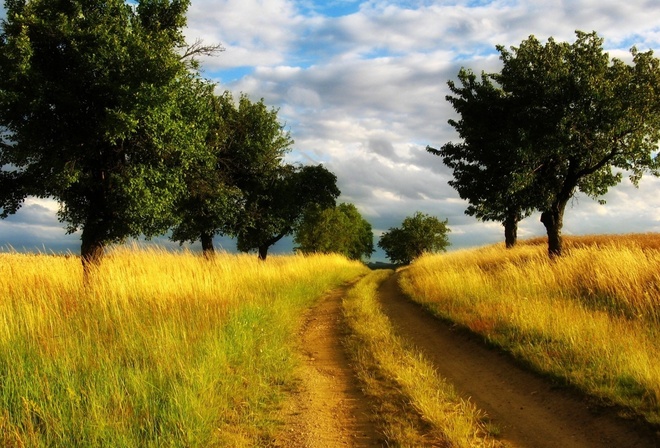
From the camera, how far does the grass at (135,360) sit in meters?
4.36

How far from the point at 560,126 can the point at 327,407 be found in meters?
16.6

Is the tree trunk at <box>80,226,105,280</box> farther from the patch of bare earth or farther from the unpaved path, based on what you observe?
the unpaved path

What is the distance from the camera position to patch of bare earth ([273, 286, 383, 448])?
489cm

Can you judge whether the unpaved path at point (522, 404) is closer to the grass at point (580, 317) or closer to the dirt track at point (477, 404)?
the dirt track at point (477, 404)

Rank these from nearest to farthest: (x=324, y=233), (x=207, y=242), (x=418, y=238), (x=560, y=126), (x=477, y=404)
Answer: (x=477, y=404)
(x=560, y=126)
(x=207, y=242)
(x=324, y=233)
(x=418, y=238)

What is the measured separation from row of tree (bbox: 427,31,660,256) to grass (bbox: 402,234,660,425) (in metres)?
4.98

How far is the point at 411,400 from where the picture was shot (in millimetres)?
5684

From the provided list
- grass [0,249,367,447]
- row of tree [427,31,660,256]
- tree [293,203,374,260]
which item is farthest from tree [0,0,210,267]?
tree [293,203,374,260]

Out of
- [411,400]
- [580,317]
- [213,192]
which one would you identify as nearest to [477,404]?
[411,400]

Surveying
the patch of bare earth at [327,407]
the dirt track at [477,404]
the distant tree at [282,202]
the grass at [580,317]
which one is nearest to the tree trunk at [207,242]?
the distant tree at [282,202]

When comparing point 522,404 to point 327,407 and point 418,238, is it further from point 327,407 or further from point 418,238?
point 418,238

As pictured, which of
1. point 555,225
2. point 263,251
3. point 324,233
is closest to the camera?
point 555,225

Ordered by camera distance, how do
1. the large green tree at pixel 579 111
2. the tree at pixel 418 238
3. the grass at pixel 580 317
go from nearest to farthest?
1. the grass at pixel 580 317
2. the large green tree at pixel 579 111
3. the tree at pixel 418 238

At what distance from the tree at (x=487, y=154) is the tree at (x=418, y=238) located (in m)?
56.3
